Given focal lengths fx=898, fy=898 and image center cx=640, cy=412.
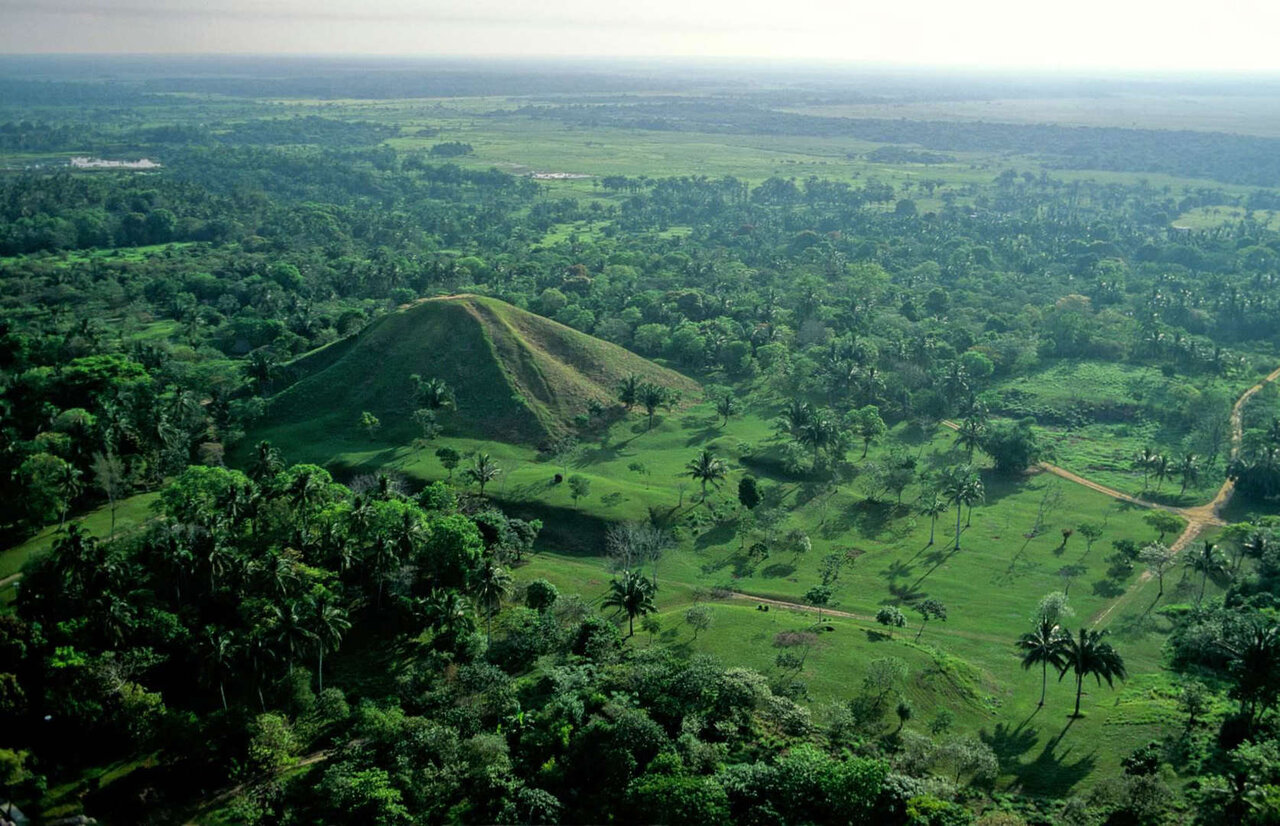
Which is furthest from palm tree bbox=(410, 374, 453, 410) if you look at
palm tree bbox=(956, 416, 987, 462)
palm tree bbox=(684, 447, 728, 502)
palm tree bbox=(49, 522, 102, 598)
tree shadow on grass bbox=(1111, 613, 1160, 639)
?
tree shadow on grass bbox=(1111, 613, 1160, 639)

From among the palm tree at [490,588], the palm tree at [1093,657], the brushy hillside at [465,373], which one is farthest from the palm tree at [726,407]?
the palm tree at [1093,657]

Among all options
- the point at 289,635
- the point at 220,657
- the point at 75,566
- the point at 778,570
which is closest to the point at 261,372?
the point at 75,566

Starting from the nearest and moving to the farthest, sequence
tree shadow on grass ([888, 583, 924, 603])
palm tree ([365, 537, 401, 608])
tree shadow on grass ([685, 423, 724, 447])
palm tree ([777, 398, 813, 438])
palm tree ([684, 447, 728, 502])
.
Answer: palm tree ([365, 537, 401, 608]), tree shadow on grass ([888, 583, 924, 603]), palm tree ([684, 447, 728, 502]), palm tree ([777, 398, 813, 438]), tree shadow on grass ([685, 423, 724, 447])

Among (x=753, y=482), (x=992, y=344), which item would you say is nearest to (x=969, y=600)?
(x=753, y=482)

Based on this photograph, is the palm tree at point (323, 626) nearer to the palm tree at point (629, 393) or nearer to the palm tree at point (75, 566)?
the palm tree at point (75, 566)

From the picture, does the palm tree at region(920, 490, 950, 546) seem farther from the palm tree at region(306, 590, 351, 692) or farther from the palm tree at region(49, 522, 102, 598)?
the palm tree at region(49, 522, 102, 598)

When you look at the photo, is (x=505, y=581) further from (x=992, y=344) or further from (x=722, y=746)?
(x=992, y=344)
